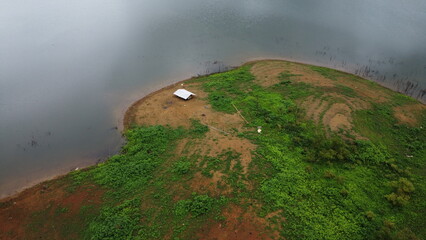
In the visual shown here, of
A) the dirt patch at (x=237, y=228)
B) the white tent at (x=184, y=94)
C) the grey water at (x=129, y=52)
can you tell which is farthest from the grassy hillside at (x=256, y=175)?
the grey water at (x=129, y=52)

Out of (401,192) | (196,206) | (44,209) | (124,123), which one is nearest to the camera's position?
(196,206)

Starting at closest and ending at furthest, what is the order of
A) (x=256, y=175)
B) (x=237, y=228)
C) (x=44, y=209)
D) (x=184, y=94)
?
1. (x=237, y=228)
2. (x=44, y=209)
3. (x=256, y=175)
4. (x=184, y=94)

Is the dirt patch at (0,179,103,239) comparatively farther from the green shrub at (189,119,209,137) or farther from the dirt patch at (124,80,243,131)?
the green shrub at (189,119,209,137)

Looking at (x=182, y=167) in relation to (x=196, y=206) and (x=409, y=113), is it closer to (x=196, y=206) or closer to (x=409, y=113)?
(x=196, y=206)

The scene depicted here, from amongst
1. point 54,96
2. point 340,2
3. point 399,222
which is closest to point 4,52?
point 54,96

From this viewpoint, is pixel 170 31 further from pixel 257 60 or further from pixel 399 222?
pixel 399 222

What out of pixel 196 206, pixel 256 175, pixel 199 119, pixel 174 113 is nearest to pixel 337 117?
pixel 256 175

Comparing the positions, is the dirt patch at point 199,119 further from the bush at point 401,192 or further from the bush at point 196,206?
the bush at point 401,192
